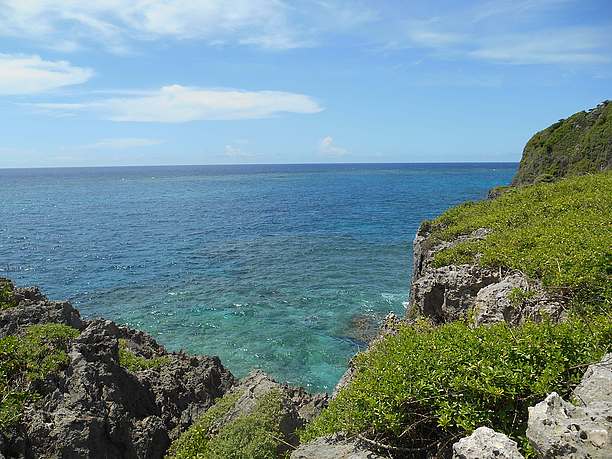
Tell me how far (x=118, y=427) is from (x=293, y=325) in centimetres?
1770

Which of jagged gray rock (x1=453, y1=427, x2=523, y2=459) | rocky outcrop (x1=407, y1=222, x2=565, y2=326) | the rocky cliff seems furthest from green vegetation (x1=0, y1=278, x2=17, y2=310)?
jagged gray rock (x1=453, y1=427, x2=523, y2=459)

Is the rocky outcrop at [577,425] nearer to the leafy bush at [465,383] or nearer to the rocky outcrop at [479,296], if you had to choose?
the leafy bush at [465,383]

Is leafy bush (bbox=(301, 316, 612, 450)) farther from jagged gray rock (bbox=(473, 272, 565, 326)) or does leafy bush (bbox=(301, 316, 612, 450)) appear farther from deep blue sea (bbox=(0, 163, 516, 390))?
deep blue sea (bbox=(0, 163, 516, 390))

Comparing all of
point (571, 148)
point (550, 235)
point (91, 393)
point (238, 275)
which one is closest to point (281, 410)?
point (91, 393)

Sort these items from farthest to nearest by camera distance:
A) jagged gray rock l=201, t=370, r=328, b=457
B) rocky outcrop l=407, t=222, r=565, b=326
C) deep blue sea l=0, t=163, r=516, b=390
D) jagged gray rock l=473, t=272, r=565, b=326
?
deep blue sea l=0, t=163, r=516, b=390 < jagged gray rock l=201, t=370, r=328, b=457 < rocky outcrop l=407, t=222, r=565, b=326 < jagged gray rock l=473, t=272, r=565, b=326

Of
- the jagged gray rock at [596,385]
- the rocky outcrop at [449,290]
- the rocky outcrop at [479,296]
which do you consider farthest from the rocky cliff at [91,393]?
the jagged gray rock at [596,385]

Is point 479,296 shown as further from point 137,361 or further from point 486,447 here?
point 137,361

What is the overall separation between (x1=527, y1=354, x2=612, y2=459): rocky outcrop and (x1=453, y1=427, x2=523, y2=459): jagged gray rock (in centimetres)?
31

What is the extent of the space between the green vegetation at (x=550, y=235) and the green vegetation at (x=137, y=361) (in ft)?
36.8

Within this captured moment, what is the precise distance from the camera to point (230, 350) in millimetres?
26250

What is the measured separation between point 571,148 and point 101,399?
62402 millimetres

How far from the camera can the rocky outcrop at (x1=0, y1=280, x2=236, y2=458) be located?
36.7 ft

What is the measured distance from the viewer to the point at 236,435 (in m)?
10.6

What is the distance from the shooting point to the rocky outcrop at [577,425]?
5.36m
